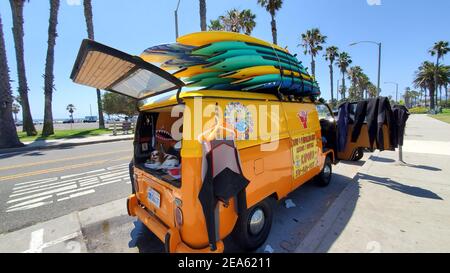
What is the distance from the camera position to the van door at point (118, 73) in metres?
1.95

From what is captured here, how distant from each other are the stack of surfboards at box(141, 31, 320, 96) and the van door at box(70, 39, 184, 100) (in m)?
0.45

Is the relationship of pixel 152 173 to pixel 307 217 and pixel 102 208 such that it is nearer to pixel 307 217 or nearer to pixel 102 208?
pixel 102 208

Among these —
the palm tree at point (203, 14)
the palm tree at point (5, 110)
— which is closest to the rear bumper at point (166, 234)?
the palm tree at point (5, 110)

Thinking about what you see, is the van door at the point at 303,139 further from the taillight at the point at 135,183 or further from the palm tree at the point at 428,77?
the palm tree at the point at 428,77

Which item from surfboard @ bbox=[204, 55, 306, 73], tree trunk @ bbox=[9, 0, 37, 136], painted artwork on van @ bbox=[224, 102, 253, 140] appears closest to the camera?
painted artwork on van @ bbox=[224, 102, 253, 140]

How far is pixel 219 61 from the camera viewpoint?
114 inches

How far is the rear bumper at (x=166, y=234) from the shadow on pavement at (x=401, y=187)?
4429 millimetres

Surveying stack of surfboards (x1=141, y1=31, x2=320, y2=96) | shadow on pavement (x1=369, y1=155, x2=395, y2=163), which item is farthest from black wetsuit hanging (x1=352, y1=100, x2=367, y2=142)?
stack of surfboards (x1=141, y1=31, x2=320, y2=96)

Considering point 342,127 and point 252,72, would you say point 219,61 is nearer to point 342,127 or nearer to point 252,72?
point 252,72

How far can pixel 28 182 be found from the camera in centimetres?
581

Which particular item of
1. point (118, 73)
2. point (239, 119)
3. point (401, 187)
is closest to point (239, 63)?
point (239, 119)

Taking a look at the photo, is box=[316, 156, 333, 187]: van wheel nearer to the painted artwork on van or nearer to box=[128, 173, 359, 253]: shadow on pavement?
box=[128, 173, 359, 253]: shadow on pavement

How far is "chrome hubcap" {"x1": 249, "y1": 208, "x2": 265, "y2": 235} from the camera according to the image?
2832mm

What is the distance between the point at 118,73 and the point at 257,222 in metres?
2.51
